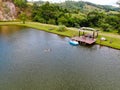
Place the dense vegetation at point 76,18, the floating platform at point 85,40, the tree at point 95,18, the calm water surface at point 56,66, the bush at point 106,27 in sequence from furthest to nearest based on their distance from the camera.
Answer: the tree at point 95,18
the dense vegetation at point 76,18
the bush at point 106,27
the floating platform at point 85,40
the calm water surface at point 56,66

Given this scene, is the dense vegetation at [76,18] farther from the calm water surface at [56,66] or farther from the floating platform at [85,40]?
the calm water surface at [56,66]

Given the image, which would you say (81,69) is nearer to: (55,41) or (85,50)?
(85,50)

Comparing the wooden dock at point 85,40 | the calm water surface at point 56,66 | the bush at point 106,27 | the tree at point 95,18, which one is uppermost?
the tree at point 95,18

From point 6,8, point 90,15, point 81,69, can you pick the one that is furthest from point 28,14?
point 81,69

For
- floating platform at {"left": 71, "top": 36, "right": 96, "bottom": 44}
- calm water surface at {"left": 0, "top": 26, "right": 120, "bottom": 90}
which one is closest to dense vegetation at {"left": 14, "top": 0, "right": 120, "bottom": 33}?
floating platform at {"left": 71, "top": 36, "right": 96, "bottom": 44}

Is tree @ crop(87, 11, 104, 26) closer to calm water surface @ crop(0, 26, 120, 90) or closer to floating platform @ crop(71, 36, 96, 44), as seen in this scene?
floating platform @ crop(71, 36, 96, 44)

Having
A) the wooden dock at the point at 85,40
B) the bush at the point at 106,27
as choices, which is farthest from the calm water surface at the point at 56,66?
the bush at the point at 106,27

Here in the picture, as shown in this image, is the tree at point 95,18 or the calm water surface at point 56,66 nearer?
the calm water surface at point 56,66

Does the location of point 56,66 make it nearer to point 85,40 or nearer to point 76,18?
point 85,40
